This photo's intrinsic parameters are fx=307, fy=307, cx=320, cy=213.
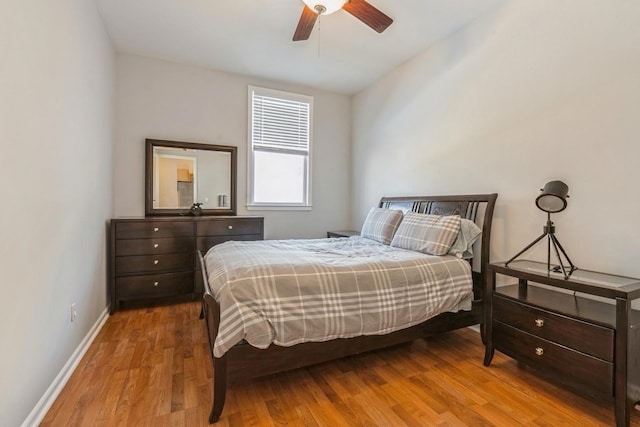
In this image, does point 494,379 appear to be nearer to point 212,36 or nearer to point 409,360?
point 409,360

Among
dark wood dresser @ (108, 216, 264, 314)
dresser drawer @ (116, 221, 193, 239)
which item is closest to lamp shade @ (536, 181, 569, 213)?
dark wood dresser @ (108, 216, 264, 314)

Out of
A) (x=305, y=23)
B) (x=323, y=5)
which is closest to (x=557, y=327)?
(x=323, y=5)

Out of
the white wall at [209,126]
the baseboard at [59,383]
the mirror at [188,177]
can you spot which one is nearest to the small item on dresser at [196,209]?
the mirror at [188,177]

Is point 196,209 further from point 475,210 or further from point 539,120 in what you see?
point 539,120

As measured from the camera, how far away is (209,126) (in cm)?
400

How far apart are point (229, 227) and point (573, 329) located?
320 cm

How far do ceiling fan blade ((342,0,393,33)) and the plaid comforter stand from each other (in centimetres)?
179

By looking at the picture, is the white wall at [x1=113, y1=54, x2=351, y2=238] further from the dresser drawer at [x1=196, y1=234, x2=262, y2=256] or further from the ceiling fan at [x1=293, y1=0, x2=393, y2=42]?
the ceiling fan at [x1=293, y1=0, x2=393, y2=42]

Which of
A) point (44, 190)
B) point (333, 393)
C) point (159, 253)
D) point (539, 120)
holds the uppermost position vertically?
point (539, 120)

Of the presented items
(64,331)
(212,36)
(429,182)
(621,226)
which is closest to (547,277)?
(621,226)

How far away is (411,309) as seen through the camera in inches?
82.2

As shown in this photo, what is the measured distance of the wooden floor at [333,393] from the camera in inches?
63.5

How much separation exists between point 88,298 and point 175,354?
91cm

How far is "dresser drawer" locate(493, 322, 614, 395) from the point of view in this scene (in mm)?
1579
